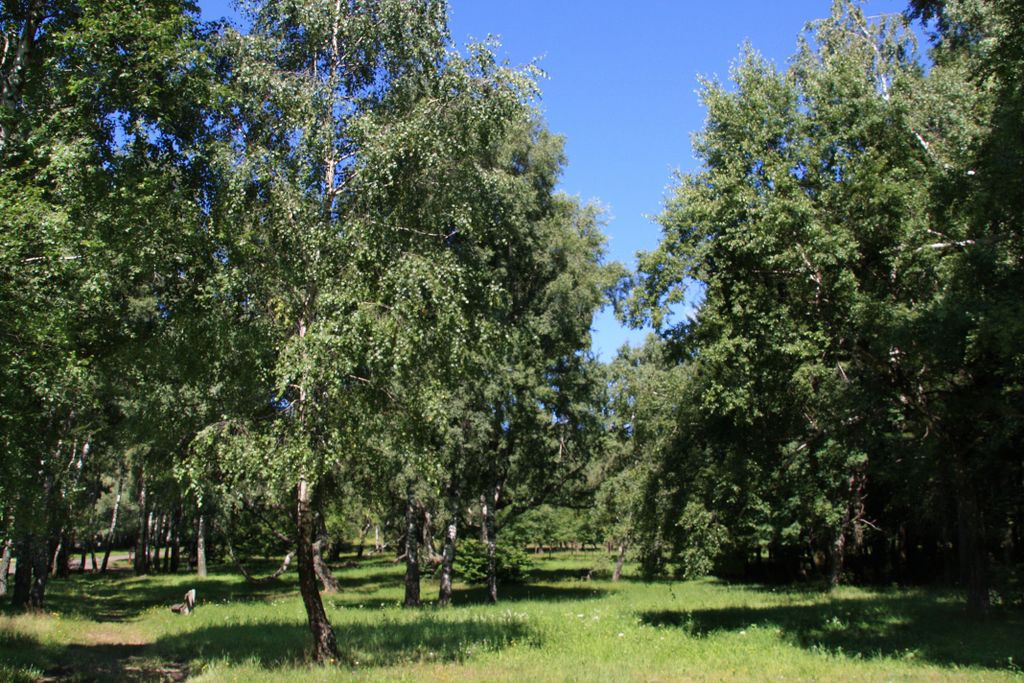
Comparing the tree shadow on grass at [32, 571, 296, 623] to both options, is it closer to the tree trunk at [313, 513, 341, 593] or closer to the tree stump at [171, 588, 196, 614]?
the tree stump at [171, 588, 196, 614]

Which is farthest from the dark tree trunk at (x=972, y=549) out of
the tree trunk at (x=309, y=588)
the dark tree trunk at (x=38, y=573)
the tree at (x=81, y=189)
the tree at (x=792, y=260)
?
the dark tree trunk at (x=38, y=573)

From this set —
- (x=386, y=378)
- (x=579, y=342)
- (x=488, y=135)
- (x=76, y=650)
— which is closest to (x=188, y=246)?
(x=386, y=378)

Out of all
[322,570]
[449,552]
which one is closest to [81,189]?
[449,552]

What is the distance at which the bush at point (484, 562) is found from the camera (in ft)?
114

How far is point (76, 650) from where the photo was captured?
15.8 meters

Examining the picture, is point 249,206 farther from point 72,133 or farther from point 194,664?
point 194,664

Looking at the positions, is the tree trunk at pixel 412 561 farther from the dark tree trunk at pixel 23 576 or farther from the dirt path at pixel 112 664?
the dark tree trunk at pixel 23 576

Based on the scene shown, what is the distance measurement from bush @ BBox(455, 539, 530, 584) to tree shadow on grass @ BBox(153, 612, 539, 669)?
1543 centimetres

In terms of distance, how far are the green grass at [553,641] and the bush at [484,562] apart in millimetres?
9881

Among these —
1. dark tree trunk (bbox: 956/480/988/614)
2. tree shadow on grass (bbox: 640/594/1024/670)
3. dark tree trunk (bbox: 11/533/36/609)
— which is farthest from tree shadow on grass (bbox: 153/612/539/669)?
dark tree trunk (bbox: 956/480/988/614)

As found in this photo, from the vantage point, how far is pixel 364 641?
15414 mm

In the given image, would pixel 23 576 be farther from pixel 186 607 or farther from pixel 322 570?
pixel 322 570

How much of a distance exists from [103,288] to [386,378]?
472 centimetres

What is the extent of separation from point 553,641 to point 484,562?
19654mm
